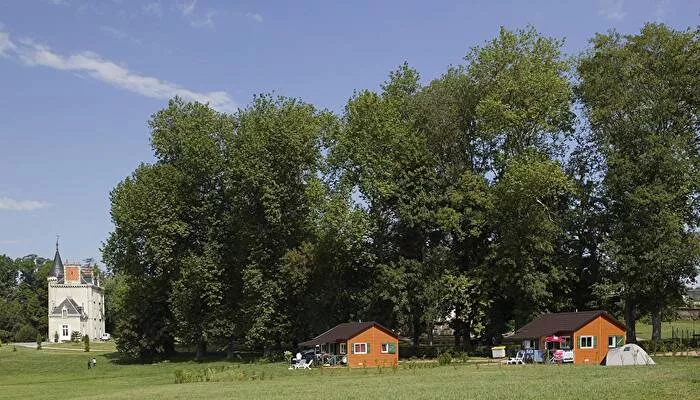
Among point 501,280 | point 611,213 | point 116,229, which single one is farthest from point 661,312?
point 116,229

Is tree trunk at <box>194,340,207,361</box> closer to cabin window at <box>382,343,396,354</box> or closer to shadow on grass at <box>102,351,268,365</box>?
shadow on grass at <box>102,351,268,365</box>

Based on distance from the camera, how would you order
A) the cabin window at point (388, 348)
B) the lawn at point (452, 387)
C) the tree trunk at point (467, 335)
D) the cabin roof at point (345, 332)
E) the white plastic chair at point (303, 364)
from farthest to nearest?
the tree trunk at point (467, 335) < the cabin window at point (388, 348) < the cabin roof at point (345, 332) < the white plastic chair at point (303, 364) < the lawn at point (452, 387)

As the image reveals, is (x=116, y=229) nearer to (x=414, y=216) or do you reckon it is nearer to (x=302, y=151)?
(x=302, y=151)

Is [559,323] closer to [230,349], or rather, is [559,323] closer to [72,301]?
[230,349]

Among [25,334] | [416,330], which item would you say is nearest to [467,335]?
[416,330]

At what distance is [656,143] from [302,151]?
28.4 metres

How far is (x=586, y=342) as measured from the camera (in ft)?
164

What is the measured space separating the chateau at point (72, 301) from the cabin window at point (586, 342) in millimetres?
86837

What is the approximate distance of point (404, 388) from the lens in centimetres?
2936

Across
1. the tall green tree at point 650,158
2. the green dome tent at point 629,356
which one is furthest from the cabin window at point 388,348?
the green dome tent at point 629,356

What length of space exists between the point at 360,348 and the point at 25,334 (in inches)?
3222

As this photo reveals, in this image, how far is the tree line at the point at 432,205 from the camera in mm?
53844

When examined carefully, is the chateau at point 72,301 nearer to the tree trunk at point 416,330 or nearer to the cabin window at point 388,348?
the tree trunk at point 416,330

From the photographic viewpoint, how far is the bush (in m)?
118
